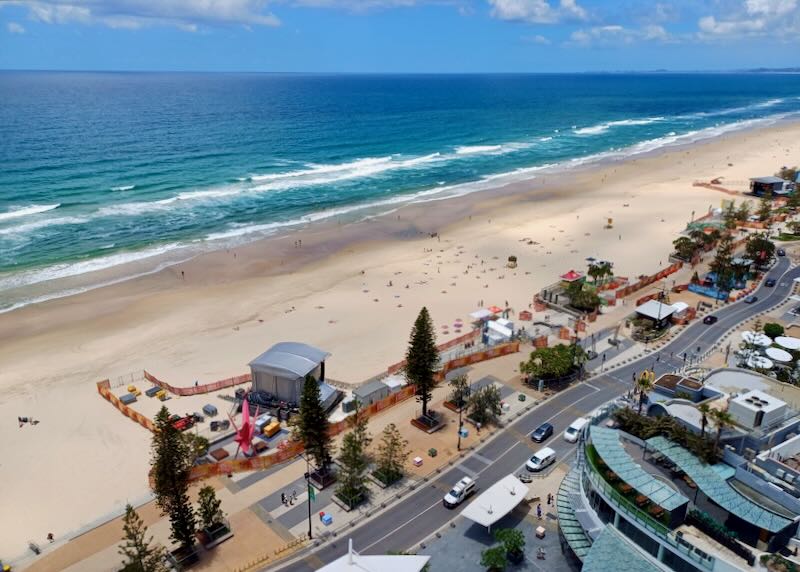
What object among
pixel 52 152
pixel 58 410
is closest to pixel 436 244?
pixel 58 410

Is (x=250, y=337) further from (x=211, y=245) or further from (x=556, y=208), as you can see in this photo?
(x=556, y=208)

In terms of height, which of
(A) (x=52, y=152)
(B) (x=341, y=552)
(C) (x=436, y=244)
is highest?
(A) (x=52, y=152)

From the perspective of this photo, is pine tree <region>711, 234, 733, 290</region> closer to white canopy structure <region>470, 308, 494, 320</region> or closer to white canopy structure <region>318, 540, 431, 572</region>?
white canopy structure <region>470, 308, 494, 320</region>

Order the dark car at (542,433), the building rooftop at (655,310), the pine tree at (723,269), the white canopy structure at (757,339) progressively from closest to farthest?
the dark car at (542,433)
the white canopy structure at (757,339)
the building rooftop at (655,310)
the pine tree at (723,269)

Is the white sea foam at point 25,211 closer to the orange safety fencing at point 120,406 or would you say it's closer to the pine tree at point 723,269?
the orange safety fencing at point 120,406

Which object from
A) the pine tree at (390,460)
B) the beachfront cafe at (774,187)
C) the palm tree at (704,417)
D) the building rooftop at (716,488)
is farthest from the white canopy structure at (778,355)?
the beachfront cafe at (774,187)

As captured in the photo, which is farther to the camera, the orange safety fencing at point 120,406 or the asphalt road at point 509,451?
the orange safety fencing at point 120,406

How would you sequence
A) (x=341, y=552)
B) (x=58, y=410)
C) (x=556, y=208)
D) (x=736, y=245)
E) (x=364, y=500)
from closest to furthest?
(x=341, y=552) < (x=364, y=500) < (x=58, y=410) < (x=736, y=245) < (x=556, y=208)
